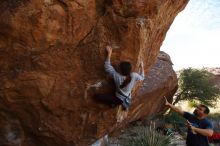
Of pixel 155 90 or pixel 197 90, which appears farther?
pixel 197 90

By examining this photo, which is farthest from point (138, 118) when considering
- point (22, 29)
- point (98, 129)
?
point (22, 29)

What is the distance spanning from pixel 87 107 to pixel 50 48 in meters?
1.70

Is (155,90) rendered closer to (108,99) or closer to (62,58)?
(108,99)

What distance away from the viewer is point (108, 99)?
8.91m

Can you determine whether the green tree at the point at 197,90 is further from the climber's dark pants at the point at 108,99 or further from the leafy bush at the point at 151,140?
the climber's dark pants at the point at 108,99

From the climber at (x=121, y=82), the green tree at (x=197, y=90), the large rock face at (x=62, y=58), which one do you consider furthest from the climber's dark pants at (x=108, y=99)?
the green tree at (x=197, y=90)

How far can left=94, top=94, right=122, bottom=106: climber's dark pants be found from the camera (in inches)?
347

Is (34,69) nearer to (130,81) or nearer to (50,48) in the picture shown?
(50,48)

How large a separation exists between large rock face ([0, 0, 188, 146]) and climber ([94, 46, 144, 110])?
0.22 m

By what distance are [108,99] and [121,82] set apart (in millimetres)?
574

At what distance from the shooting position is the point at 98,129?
999 centimetres

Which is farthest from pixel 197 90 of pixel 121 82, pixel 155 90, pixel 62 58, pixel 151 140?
pixel 62 58

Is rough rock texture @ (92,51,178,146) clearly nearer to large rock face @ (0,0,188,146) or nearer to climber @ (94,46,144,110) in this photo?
large rock face @ (0,0,188,146)

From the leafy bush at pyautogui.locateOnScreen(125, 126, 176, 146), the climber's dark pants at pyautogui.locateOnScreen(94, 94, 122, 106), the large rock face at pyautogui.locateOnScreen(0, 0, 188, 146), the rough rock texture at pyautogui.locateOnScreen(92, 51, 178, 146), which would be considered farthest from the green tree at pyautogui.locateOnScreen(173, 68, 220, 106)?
the climber's dark pants at pyautogui.locateOnScreen(94, 94, 122, 106)
